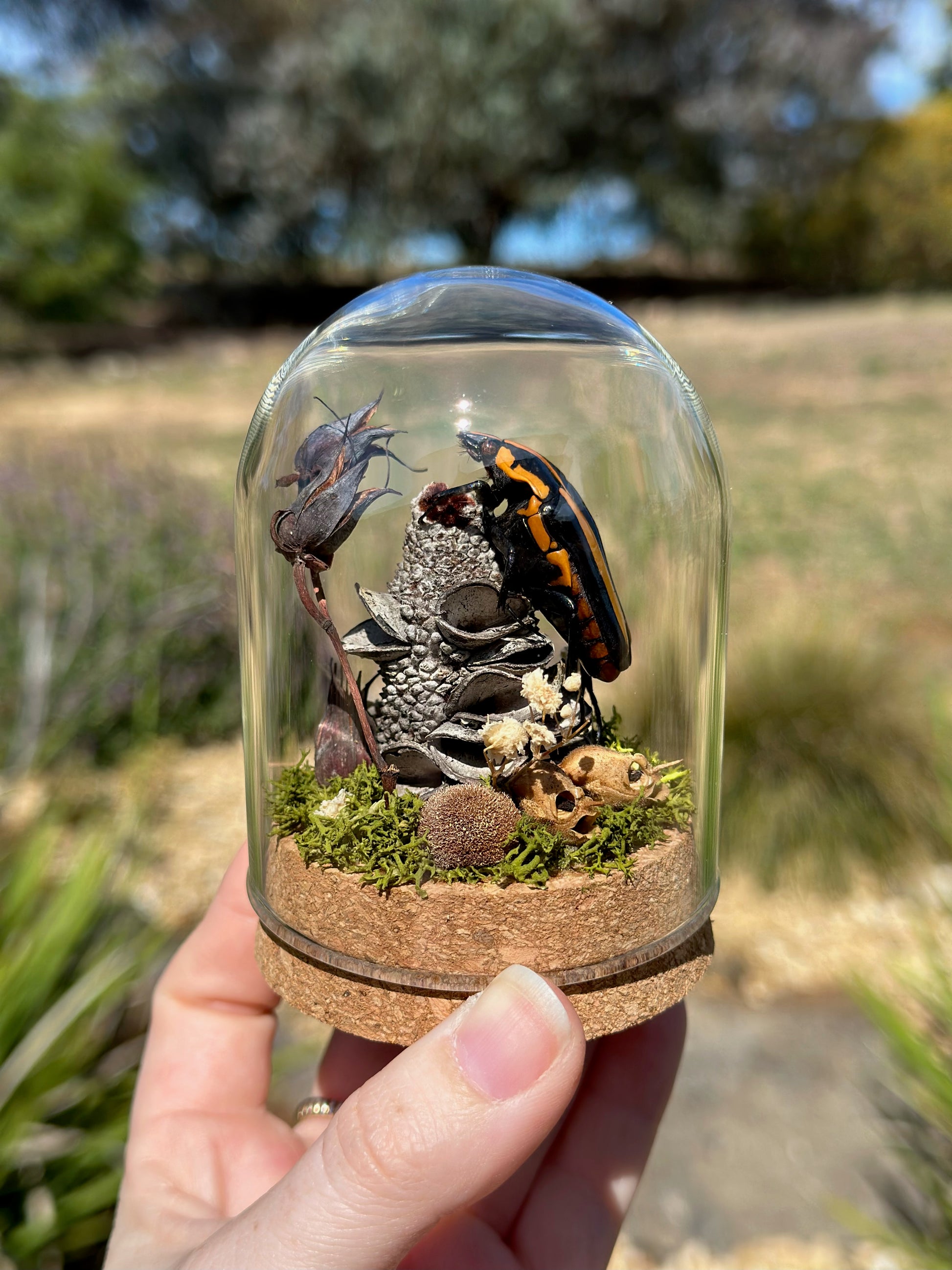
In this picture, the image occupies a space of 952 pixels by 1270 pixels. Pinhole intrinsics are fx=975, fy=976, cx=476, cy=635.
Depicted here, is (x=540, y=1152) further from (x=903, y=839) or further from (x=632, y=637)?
(x=903, y=839)

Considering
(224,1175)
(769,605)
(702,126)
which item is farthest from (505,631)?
(702,126)

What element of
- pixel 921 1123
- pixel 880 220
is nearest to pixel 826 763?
pixel 921 1123

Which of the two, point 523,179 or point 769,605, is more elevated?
point 523,179

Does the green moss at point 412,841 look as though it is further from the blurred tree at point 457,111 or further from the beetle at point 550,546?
the blurred tree at point 457,111

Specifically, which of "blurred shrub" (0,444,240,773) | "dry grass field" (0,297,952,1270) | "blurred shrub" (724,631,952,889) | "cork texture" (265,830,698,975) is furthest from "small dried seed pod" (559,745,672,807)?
"blurred shrub" (0,444,240,773)

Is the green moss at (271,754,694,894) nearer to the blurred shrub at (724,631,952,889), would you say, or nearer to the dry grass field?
the dry grass field

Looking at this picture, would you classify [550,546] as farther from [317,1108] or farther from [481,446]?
[317,1108]
